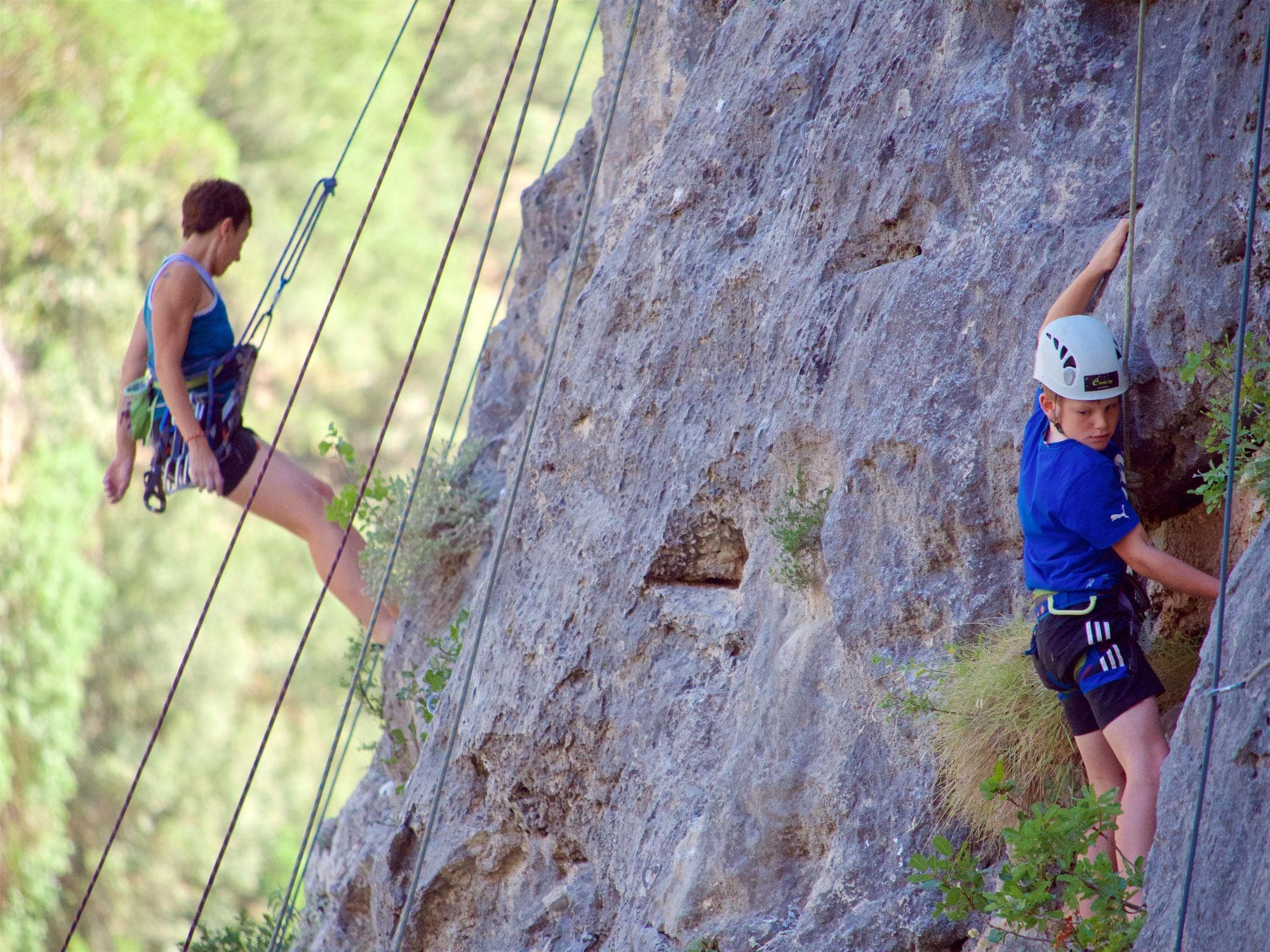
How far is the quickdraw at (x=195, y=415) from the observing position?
236 inches

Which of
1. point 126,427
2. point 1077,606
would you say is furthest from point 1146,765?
point 126,427

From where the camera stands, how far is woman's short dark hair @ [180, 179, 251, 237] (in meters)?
5.86

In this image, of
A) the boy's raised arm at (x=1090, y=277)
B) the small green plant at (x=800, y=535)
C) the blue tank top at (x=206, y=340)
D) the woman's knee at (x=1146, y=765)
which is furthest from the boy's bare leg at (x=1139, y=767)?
the blue tank top at (x=206, y=340)

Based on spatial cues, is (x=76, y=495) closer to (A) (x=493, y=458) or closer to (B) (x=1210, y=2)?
(A) (x=493, y=458)

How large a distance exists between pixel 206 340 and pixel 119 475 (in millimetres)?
865

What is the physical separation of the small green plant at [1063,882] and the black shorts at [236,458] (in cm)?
386

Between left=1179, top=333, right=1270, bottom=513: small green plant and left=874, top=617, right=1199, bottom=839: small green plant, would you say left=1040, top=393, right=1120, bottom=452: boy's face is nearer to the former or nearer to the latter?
left=1179, top=333, right=1270, bottom=513: small green plant

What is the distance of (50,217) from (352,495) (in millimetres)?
11758

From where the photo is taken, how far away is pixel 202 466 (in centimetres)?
594

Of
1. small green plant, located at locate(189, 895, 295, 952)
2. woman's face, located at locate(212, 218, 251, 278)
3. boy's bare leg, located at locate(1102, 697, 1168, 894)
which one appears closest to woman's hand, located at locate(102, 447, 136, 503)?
woman's face, located at locate(212, 218, 251, 278)

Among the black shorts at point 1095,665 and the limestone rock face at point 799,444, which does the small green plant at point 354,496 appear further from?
the black shorts at point 1095,665

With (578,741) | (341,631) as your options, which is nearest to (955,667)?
(578,741)

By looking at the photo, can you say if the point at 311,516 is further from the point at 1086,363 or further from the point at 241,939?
the point at 1086,363

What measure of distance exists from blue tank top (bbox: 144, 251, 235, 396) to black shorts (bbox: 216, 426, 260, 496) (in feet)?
0.78
